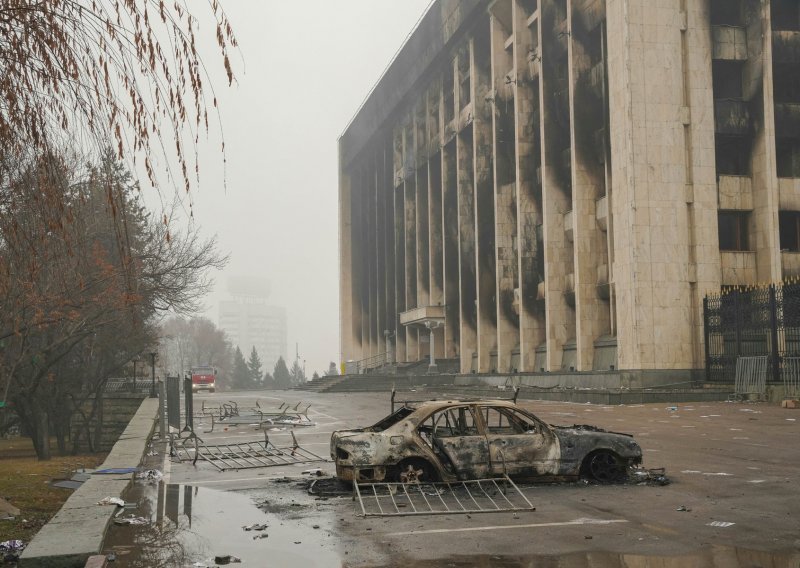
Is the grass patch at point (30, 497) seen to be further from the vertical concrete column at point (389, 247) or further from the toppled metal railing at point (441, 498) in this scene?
the vertical concrete column at point (389, 247)

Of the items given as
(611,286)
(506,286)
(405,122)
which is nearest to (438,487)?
(611,286)

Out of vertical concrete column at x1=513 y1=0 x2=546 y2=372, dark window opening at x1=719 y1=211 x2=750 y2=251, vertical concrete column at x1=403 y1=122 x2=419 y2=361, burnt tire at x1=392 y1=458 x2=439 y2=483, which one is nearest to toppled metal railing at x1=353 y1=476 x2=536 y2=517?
burnt tire at x1=392 y1=458 x2=439 y2=483

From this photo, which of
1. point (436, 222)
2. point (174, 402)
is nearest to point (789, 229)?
point (174, 402)

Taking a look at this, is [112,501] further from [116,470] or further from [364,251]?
[364,251]

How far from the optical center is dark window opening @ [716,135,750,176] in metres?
37.8

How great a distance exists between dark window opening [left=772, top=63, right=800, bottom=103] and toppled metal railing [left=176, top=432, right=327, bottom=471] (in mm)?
31025

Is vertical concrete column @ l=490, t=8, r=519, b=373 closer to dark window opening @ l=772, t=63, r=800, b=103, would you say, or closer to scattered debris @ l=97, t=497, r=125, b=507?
dark window opening @ l=772, t=63, r=800, b=103

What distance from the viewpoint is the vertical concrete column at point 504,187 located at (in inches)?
2061

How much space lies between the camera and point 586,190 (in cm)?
4147

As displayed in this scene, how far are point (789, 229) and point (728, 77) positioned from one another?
734 centimetres

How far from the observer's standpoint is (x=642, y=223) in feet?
116

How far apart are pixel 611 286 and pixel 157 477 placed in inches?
1166

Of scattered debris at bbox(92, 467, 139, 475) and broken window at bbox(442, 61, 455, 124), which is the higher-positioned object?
broken window at bbox(442, 61, 455, 124)

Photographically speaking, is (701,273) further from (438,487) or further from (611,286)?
(438,487)
